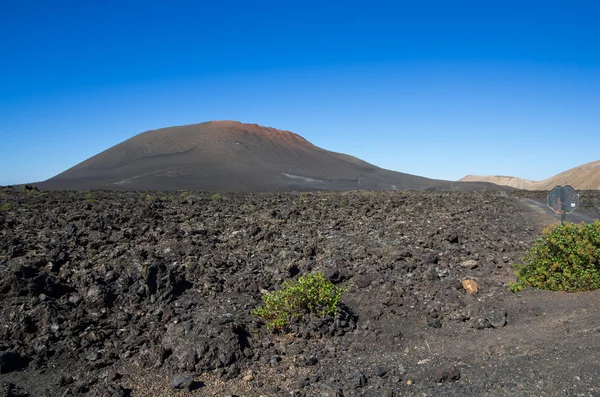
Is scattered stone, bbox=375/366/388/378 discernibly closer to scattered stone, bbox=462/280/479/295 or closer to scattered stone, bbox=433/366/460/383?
scattered stone, bbox=433/366/460/383

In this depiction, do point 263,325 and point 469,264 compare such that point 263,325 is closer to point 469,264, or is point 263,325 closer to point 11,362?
point 11,362

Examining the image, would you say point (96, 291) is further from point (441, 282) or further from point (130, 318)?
point (441, 282)

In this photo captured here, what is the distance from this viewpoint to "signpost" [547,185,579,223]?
10422 millimetres

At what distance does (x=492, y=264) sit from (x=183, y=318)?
6.01 metres

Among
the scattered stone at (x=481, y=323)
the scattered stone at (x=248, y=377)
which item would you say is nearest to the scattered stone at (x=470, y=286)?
the scattered stone at (x=481, y=323)

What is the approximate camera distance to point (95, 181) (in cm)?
7512

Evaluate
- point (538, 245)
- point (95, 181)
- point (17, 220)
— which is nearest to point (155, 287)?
point (538, 245)

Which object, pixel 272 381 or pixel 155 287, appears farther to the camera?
pixel 155 287

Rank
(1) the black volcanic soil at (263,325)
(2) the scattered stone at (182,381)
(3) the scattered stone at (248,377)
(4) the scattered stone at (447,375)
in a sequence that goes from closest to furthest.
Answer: (4) the scattered stone at (447,375), (1) the black volcanic soil at (263,325), (2) the scattered stone at (182,381), (3) the scattered stone at (248,377)

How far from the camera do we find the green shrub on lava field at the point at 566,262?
24.2ft

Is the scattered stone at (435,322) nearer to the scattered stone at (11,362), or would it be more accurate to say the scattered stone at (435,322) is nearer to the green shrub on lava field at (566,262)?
the green shrub on lava field at (566,262)

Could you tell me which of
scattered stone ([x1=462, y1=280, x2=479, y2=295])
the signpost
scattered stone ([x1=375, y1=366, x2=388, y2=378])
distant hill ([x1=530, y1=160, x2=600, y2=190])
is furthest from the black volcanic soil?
distant hill ([x1=530, y1=160, x2=600, y2=190])

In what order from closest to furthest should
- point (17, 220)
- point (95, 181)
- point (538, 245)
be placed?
point (538, 245) → point (17, 220) → point (95, 181)

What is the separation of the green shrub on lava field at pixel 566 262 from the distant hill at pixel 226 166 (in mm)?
60257
